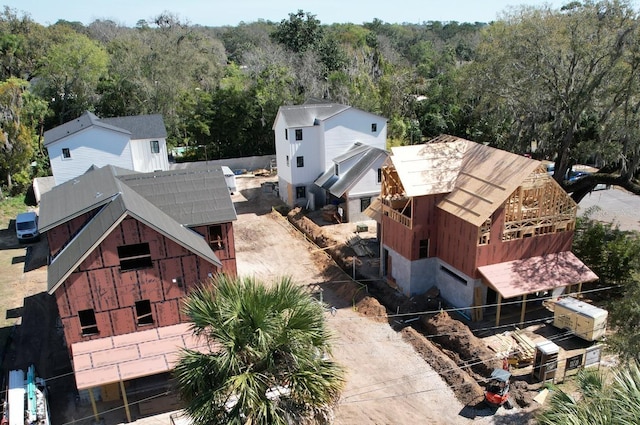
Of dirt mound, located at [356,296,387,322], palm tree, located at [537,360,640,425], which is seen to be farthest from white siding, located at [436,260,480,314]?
palm tree, located at [537,360,640,425]

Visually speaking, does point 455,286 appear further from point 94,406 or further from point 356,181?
point 94,406

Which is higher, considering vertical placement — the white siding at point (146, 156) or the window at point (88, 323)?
the white siding at point (146, 156)

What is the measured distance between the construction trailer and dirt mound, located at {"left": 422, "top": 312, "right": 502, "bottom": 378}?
458 cm

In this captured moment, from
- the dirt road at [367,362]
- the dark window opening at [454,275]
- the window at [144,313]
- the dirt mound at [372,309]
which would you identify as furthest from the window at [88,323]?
the dark window opening at [454,275]

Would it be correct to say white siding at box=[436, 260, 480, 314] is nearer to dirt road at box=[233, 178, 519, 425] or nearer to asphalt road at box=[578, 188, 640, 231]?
dirt road at box=[233, 178, 519, 425]

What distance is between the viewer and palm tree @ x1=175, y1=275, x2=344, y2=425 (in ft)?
45.3

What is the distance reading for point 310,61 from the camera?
6994 cm

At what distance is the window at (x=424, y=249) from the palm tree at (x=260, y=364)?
15.5 m

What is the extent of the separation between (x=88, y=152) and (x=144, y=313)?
73.4 feet

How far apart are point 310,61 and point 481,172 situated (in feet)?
154

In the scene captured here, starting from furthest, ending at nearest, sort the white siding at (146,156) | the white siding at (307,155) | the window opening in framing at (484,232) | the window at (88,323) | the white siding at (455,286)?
the white siding at (307,155) < the white siding at (146,156) < the white siding at (455,286) < the window opening in framing at (484,232) < the window at (88,323)

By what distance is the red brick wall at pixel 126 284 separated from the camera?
2131cm

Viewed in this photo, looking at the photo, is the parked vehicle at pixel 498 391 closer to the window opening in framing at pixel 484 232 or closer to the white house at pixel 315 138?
the window opening in framing at pixel 484 232

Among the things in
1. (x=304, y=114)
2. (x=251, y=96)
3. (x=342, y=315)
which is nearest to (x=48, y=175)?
(x=251, y=96)
